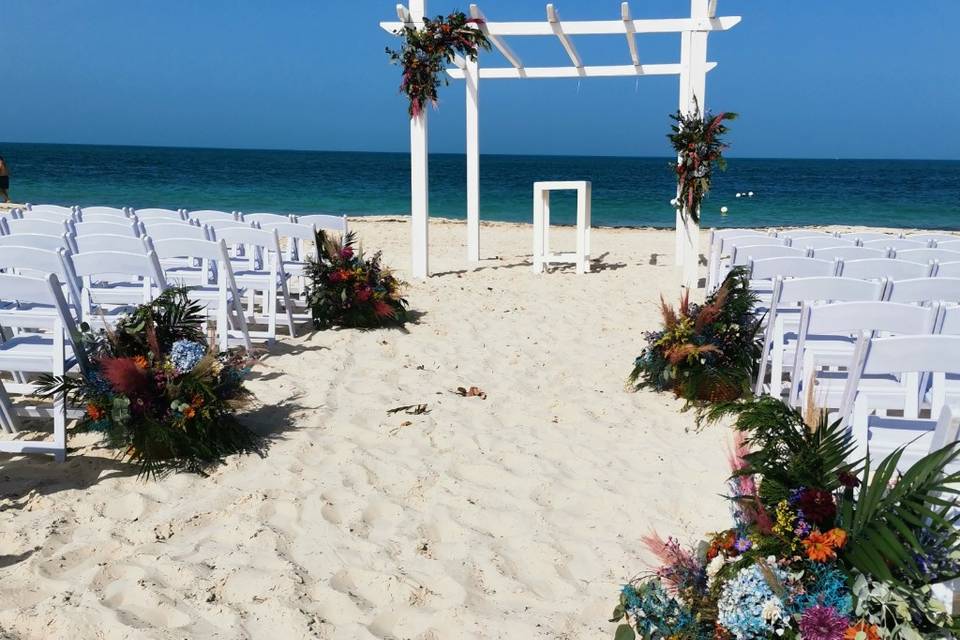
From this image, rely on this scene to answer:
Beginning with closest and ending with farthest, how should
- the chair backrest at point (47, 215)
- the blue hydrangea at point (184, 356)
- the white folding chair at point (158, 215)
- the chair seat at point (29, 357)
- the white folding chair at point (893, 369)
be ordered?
1. the white folding chair at point (893, 369)
2. the blue hydrangea at point (184, 356)
3. the chair seat at point (29, 357)
4. the chair backrest at point (47, 215)
5. the white folding chair at point (158, 215)

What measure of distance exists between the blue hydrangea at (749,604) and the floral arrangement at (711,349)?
3.06 meters

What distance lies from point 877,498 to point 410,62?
8444 mm

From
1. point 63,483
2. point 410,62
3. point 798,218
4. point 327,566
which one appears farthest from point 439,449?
point 798,218

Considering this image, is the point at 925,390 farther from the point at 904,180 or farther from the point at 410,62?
the point at 904,180

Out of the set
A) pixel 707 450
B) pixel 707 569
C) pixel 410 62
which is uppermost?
pixel 410 62

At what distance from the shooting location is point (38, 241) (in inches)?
242

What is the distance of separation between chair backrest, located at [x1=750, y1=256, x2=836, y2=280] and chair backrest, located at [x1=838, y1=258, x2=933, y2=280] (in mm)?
121

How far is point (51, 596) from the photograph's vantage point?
2850 mm

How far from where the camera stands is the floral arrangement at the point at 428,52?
9656 mm

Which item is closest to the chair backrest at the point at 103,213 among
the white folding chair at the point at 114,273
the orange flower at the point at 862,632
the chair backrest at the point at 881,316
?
the white folding chair at the point at 114,273

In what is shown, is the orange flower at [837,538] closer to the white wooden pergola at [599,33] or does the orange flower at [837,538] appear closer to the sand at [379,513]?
the sand at [379,513]

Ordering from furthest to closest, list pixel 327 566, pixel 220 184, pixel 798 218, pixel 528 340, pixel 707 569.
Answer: pixel 220 184, pixel 798 218, pixel 528 340, pixel 327 566, pixel 707 569

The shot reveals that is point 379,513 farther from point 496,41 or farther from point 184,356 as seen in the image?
point 496,41

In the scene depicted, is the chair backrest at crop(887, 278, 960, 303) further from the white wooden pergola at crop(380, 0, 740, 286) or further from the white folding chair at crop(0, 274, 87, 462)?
the white wooden pergola at crop(380, 0, 740, 286)
